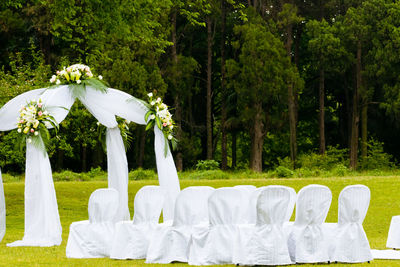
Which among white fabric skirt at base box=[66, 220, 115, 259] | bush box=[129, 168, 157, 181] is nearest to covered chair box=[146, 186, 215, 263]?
white fabric skirt at base box=[66, 220, 115, 259]

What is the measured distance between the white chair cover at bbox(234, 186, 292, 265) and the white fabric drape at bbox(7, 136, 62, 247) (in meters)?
4.42

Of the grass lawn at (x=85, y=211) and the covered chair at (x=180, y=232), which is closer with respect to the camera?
the covered chair at (x=180, y=232)

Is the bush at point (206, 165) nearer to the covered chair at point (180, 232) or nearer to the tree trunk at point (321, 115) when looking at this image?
the tree trunk at point (321, 115)

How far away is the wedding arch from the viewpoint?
12.5 metres

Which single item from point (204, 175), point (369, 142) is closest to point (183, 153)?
point (204, 175)

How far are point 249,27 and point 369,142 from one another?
31.3 ft

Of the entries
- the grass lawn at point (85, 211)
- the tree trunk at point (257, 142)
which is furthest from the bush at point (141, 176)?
the tree trunk at point (257, 142)

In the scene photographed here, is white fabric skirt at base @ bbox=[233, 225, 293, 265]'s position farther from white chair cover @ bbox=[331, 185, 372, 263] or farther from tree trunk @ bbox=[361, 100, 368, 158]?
tree trunk @ bbox=[361, 100, 368, 158]

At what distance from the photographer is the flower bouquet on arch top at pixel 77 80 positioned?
1343 centimetres

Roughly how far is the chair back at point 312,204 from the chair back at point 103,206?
9.88 feet

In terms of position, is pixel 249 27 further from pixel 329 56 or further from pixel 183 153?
pixel 183 153

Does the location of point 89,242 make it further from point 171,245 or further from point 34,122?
point 34,122

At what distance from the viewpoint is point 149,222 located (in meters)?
10.5

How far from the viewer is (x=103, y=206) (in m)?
10.9
